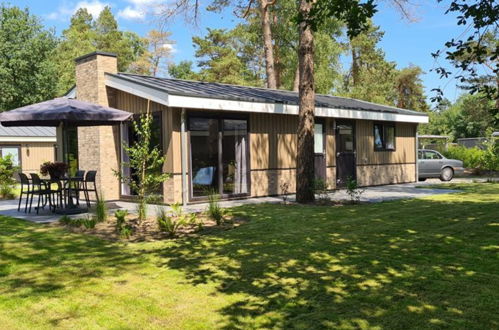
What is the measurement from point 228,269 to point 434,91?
13.6 ft

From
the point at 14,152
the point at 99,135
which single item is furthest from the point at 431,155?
the point at 14,152

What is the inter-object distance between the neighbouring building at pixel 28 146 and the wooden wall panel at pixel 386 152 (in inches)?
692

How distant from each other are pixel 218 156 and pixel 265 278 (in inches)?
290

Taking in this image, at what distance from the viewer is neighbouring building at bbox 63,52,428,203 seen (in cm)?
1111

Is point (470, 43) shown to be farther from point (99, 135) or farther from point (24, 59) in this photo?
point (24, 59)

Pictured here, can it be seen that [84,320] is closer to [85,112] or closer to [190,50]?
[85,112]

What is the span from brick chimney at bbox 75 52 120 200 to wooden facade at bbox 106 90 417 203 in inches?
21.2

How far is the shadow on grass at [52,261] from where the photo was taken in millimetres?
4734

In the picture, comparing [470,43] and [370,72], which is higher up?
[370,72]

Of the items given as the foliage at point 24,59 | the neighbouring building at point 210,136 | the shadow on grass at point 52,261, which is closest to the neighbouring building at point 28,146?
the foliage at point 24,59

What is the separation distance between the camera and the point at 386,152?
683 inches

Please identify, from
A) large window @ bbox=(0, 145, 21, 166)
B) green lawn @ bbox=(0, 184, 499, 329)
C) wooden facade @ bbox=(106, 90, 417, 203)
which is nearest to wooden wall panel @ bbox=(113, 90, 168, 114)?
wooden facade @ bbox=(106, 90, 417, 203)

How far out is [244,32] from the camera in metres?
32.5

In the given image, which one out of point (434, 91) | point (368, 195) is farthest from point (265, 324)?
point (368, 195)
